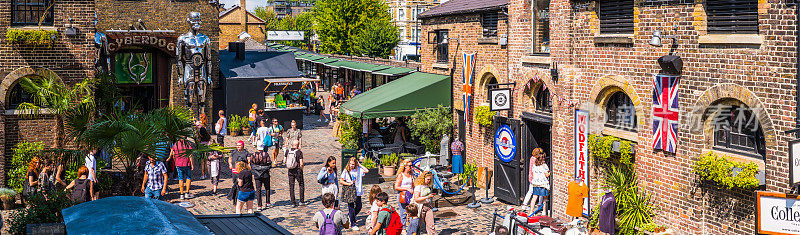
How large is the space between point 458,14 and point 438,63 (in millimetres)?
2273

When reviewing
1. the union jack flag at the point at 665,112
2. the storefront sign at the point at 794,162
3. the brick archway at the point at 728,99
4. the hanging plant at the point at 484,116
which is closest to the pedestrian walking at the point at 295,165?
the hanging plant at the point at 484,116

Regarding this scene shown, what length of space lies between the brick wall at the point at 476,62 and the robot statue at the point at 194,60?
779 cm

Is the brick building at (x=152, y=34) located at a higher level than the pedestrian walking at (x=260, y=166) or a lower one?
higher

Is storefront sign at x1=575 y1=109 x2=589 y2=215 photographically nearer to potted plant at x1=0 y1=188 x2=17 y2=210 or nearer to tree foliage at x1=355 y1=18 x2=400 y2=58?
potted plant at x1=0 y1=188 x2=17 y2=210

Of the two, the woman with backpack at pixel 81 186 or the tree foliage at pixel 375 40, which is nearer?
the woman with backpack at pixel 81 186

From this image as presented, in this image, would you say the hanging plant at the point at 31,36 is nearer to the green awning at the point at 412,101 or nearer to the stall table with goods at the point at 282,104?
the green awning at the point at 412,101

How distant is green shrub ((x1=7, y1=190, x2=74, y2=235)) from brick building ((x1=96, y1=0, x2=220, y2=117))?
15.9 metres

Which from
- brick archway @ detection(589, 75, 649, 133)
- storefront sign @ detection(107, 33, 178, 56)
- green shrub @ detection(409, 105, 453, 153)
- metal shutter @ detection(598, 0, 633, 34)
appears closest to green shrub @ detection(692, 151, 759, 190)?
brick archway @ detection(589, 75, 649, 133)

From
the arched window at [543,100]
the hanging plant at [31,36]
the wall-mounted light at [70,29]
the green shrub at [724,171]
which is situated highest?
the wall-mounted light at [70,29]

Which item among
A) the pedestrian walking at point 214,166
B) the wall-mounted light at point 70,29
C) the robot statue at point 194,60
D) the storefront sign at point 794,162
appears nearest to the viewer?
the storefront sign at point 794,162

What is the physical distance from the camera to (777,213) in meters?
9.89

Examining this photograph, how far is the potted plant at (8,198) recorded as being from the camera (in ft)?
54.3

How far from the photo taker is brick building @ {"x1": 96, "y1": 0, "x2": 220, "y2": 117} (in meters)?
27.7

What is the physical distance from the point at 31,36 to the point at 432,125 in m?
9.94
